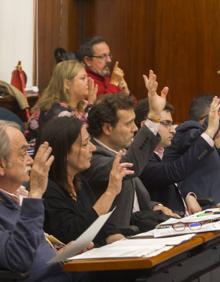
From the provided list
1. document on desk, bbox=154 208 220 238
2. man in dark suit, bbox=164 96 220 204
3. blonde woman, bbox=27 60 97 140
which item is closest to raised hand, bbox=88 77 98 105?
blonde woman, bbox=27 60 97 140

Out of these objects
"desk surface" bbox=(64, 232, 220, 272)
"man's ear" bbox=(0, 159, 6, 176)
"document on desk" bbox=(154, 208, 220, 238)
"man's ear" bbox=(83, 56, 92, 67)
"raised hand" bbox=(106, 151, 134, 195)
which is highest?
"man's ear" bbox=(0, 159, 6, 176)

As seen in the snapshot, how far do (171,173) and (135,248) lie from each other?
205 cm

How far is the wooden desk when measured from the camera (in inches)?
150

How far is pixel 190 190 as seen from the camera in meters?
6.52

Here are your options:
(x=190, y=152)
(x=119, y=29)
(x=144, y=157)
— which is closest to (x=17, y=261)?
(x=144, y=157)

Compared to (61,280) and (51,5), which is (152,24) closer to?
(51,5)

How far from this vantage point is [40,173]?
12.9 feet

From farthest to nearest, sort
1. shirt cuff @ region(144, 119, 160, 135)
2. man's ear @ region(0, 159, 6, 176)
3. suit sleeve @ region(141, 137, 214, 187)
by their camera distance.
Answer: suit sleeve @ region(141, 137, 214, 187)
shirt cuff @ region(144, 119, 160, 135)
man's ear @ region(0, 159, 6, 176)

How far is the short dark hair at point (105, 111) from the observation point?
5.37 m

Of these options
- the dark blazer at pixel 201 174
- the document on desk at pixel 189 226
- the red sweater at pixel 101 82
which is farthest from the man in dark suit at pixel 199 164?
the document on desk at pixel 189 226

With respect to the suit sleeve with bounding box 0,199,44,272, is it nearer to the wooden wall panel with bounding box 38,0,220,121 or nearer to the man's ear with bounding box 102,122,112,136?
the man's ear with bounding box 102,122,112,136

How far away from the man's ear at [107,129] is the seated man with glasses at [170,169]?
32.1 inches

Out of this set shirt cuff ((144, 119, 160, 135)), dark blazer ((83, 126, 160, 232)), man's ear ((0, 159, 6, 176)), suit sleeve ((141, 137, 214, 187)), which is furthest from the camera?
suit sleeve ((141, 137, 214, 187))

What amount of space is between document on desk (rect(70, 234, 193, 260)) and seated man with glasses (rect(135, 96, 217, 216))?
172cm
